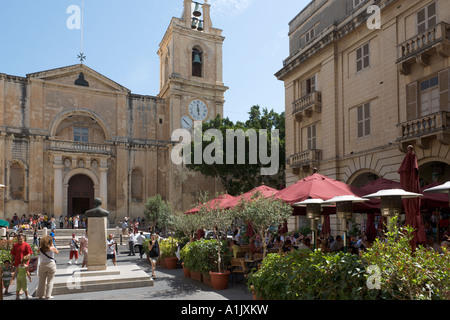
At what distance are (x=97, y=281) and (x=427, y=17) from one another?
1525cm

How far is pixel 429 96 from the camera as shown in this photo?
48.3 ft

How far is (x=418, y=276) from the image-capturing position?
461cm

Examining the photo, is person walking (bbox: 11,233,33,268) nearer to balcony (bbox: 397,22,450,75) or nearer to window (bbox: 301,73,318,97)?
balcony (bbox: 397,22,450,75)

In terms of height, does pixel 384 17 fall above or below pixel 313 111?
above

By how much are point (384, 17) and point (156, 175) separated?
88.9 feet

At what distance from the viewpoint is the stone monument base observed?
1096 centimetres

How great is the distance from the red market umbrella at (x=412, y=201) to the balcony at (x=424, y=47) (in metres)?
6.96

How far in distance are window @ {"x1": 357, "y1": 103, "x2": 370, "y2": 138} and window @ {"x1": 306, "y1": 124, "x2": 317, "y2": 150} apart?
342 cm

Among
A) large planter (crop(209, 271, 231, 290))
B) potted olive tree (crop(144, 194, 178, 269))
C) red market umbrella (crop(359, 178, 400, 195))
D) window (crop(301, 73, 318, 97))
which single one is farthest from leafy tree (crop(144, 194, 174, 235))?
red market umbrella (crop(359, 178, 400, 195))

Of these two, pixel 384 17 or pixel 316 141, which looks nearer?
pixel 384 17

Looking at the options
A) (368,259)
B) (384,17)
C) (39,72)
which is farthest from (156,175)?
(368,259)

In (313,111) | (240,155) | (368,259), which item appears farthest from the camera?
(240,155)
